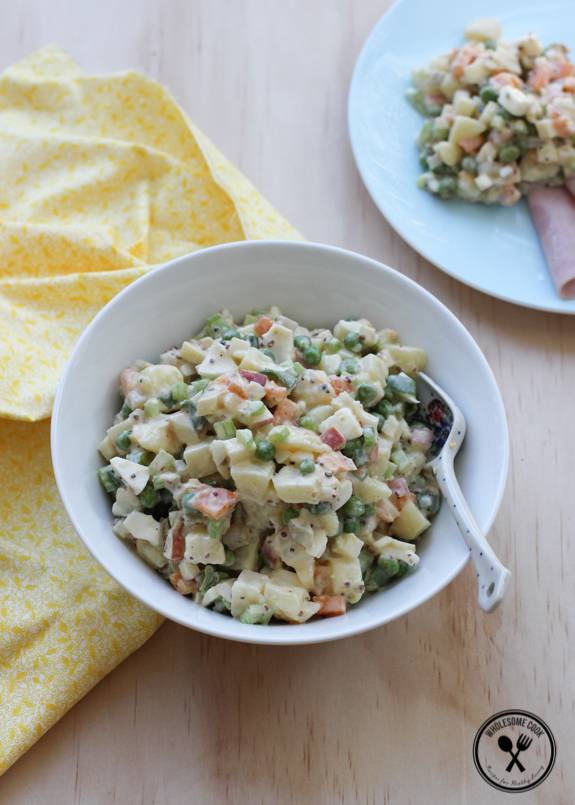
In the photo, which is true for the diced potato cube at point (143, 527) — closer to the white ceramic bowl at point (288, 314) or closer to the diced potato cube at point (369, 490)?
the white ceramic bowl at point (288, 314)

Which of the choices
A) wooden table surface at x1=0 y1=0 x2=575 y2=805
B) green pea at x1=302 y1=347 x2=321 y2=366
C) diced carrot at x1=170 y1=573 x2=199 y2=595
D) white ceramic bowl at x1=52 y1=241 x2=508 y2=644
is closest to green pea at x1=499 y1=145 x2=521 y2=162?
wooden table surface at x1=0 y1=0 x2=575 y2=805

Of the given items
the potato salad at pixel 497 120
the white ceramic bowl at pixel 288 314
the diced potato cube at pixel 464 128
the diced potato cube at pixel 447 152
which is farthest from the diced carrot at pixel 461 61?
the white ceramic bowl at pixel 288 314

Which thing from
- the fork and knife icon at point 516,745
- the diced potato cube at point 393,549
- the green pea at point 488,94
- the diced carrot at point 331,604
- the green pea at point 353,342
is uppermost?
the green pea at point 488,94

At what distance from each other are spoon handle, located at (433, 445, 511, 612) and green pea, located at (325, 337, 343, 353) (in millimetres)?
529

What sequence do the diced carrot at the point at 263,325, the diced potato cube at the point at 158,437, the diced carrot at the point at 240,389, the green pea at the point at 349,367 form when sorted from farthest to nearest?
the diced carrot at the point at 263,325, the green pea at the point at 349,367, the diced potato cube at the point at 158,437, the diced carrot at the point at 240,389

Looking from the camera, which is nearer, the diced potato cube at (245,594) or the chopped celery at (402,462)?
the diced potato cube at (245,594)

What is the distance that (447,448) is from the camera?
2406 mm

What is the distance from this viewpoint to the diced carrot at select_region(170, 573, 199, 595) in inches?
87.9

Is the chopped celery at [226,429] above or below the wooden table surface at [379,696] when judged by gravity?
above

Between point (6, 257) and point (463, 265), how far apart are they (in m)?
2.06

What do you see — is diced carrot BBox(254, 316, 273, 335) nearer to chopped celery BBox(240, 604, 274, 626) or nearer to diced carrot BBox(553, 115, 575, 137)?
chopped celery BBox(240, 604, 274, 626)

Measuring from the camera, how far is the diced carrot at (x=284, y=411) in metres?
2.24

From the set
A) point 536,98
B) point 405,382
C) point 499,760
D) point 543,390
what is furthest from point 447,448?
point 536,98

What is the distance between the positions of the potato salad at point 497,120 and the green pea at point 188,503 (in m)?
2.01
